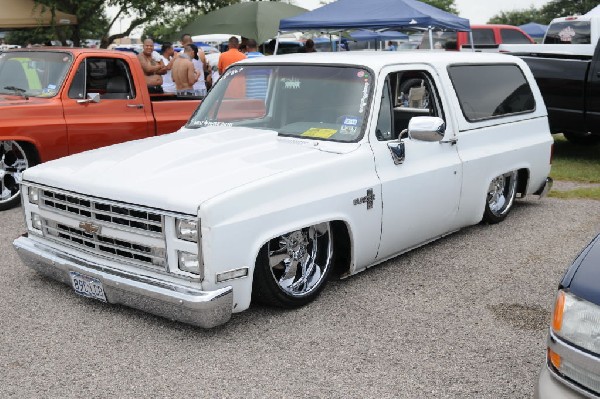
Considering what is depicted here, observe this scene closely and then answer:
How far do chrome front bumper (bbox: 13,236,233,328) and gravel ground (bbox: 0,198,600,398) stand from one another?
0.21 metres

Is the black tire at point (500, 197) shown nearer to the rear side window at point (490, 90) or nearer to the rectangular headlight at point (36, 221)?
the rear side window at point (490, 90)

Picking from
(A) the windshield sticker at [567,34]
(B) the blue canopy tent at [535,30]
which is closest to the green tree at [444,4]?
(B) the blue canopy tent at [535,30]

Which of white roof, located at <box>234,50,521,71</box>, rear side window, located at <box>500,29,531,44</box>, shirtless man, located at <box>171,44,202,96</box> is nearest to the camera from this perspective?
white roof, located at <box>234,50,521,71</box>

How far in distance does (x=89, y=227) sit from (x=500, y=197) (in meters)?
4.24

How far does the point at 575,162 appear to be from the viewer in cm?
1101

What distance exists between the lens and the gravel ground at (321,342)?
383 centimetres

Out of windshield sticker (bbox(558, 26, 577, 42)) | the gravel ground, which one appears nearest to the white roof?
the gravel ground

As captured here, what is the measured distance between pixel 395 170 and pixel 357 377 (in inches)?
74.9

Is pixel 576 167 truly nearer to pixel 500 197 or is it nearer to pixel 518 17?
pixel 500 197

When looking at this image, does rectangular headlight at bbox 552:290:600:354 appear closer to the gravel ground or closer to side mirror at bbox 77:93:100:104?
the gravel ground

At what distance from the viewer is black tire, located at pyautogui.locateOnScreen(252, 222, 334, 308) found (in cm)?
458

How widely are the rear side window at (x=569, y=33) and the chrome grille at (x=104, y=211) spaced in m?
10.2

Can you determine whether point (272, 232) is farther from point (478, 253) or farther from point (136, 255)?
point (478, 253)

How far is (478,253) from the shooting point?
6.17 metres
